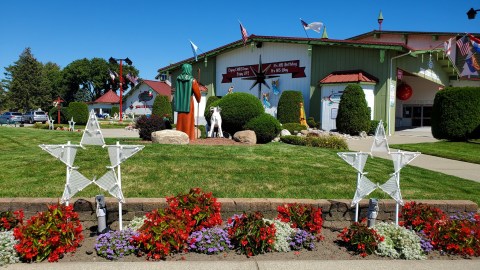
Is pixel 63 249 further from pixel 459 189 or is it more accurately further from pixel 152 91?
pixel 152 91

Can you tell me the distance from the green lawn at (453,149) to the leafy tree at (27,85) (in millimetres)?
63111

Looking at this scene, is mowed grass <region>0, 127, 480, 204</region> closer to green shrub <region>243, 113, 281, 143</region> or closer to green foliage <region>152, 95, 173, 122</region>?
green shrub <region>243, 113, 281, 143</region>

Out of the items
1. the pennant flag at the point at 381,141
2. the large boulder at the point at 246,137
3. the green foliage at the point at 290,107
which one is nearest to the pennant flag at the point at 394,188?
the pennant flag at the point at 381,141

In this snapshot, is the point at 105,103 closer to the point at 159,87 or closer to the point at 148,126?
the point at 159,87

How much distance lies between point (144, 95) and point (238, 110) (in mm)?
41808

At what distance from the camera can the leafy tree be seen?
212ft

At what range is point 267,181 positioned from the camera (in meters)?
7.54

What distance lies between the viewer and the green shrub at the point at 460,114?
18.7 meters

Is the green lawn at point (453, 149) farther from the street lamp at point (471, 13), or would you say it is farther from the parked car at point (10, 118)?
the parked car at point (10, 118)

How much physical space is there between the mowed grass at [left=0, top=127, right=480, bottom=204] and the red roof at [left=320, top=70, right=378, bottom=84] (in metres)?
14.2

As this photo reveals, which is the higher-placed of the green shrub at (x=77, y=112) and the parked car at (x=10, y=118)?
the green shrub at (x=77, y=112)

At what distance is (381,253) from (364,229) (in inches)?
13.1

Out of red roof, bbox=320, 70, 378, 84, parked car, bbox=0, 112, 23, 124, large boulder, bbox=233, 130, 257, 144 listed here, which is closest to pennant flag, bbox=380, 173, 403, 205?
large boulder, bbox=233, 130, 257, 144

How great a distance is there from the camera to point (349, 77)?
24453 millimetres
